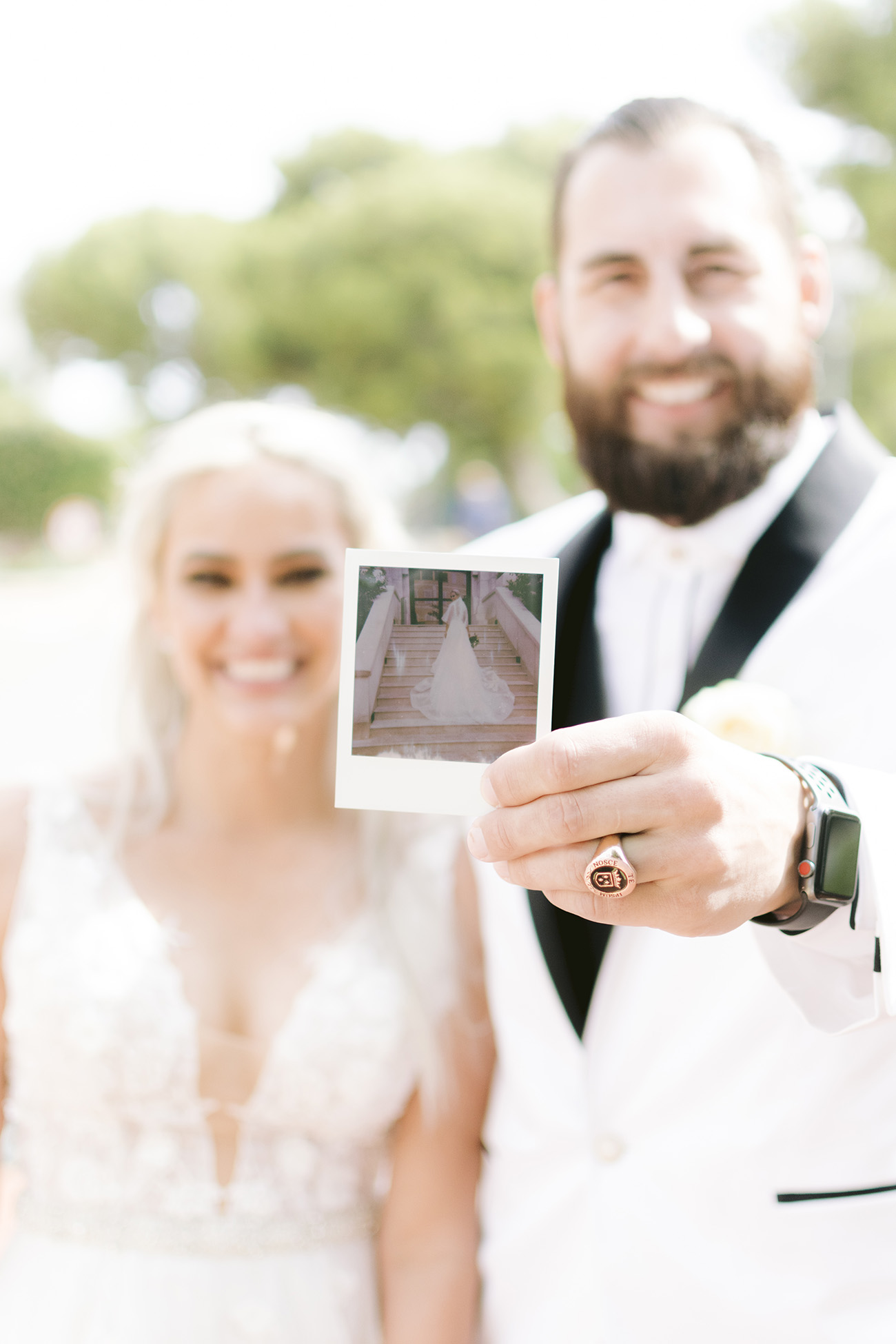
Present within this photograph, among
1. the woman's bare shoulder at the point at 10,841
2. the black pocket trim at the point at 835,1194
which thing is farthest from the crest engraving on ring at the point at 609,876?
the woman's bare shoulder at the point at 10,841

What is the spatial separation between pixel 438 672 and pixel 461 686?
4 centimetres

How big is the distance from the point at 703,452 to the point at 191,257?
35.0 metres

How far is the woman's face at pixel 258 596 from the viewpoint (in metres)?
2.42

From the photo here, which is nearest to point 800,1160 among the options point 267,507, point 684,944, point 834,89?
point 684,944

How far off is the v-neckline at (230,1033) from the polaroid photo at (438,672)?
1239mm

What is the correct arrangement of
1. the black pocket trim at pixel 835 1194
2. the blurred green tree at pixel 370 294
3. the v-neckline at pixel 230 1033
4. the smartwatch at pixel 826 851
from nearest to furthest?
the smartwatch at pixel 826 851 → the black pocket trim at pixel 835 1194 → the v-neckline at pixel 230 1033 → the blurred green tree at pixel 370 294

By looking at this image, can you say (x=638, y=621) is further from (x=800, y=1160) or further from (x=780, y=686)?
(x=800, y=1160)

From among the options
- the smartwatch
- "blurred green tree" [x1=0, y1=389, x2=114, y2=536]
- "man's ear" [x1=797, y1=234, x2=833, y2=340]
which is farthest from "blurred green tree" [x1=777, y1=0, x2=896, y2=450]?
"blurred green tree" [x1=0, y1=389, x2=114, y2=536]

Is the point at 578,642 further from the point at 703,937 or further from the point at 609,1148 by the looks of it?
the point at 609,1148

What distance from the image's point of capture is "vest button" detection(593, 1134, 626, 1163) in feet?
6.55

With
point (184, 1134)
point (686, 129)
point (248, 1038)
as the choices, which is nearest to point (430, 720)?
point (248, 1038)

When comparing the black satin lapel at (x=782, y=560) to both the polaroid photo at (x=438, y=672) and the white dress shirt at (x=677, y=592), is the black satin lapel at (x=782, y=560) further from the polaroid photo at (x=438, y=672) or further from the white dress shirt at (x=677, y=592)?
the polaroid photo at (x=438, y=672)

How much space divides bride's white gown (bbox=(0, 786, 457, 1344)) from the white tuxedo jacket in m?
0.50

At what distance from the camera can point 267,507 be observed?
98.3 inches
